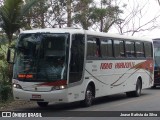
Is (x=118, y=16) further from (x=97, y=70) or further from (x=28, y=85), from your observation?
(x=28, y=85)

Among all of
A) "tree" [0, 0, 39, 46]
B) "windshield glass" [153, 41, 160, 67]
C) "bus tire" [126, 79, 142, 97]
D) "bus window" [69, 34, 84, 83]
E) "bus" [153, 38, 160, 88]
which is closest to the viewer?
"bus window" [69, 34, 84, 83]

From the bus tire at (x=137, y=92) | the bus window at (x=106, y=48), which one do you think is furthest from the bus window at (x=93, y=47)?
the bus tire at (x=137, y=92)

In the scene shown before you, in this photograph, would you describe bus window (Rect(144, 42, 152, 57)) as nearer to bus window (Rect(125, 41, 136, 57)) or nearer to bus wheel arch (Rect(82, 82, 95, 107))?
bus window (Rect(125, 41, 136, 57))

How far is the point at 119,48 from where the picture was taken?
799 inches

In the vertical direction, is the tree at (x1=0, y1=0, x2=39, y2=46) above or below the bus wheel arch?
above

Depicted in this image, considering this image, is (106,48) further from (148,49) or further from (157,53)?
(157,53)

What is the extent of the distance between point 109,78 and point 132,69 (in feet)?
8.82

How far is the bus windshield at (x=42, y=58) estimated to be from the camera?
51.3ft

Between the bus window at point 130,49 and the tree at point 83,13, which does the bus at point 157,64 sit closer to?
the tree at point 83,13

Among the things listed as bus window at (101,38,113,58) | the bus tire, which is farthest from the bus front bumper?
Answer: the bus tire

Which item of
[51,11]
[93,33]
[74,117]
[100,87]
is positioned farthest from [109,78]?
[51,11]

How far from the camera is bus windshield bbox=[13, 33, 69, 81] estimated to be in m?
15.6

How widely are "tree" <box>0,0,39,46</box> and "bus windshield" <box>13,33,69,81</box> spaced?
3.53m

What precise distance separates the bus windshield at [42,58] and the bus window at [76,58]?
0.34 m
